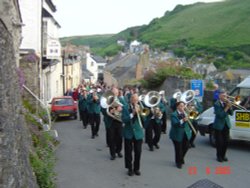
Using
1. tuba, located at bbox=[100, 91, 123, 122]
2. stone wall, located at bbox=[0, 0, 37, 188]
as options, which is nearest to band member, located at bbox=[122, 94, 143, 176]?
tuba, located at bbox=[100, 91, 123, 122]

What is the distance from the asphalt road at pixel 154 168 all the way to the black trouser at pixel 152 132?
0.28m

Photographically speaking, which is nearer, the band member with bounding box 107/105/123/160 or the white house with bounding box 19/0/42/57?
the band member with bounding box 107/105/123/160

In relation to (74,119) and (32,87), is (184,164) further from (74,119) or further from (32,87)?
(74,119)

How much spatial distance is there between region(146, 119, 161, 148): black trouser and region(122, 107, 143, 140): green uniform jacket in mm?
3220

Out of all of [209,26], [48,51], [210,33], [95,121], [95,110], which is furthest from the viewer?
[209,26]

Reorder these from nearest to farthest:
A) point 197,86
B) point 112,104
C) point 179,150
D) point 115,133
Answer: point 179,150
point 112,104
point 115,133
point 197,86

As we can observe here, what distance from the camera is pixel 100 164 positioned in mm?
10273

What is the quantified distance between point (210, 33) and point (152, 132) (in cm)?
14140

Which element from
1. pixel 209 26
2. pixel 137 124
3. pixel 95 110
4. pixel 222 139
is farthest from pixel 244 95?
pixel 209 26

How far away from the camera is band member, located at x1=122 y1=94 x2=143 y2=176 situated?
8812 mm

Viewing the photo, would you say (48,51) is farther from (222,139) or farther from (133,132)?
(133,132)

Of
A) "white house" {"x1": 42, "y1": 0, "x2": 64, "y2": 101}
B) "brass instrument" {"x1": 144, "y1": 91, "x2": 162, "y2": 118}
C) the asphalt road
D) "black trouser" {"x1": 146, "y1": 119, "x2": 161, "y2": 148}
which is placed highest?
"white house" {"x1": 42, "y1": 0, "x2": 64, "y2": 101}

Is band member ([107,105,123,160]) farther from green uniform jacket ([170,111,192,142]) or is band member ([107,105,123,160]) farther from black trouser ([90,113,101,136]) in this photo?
black trouser ([90,113,101,136])

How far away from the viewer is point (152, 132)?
12.4m
